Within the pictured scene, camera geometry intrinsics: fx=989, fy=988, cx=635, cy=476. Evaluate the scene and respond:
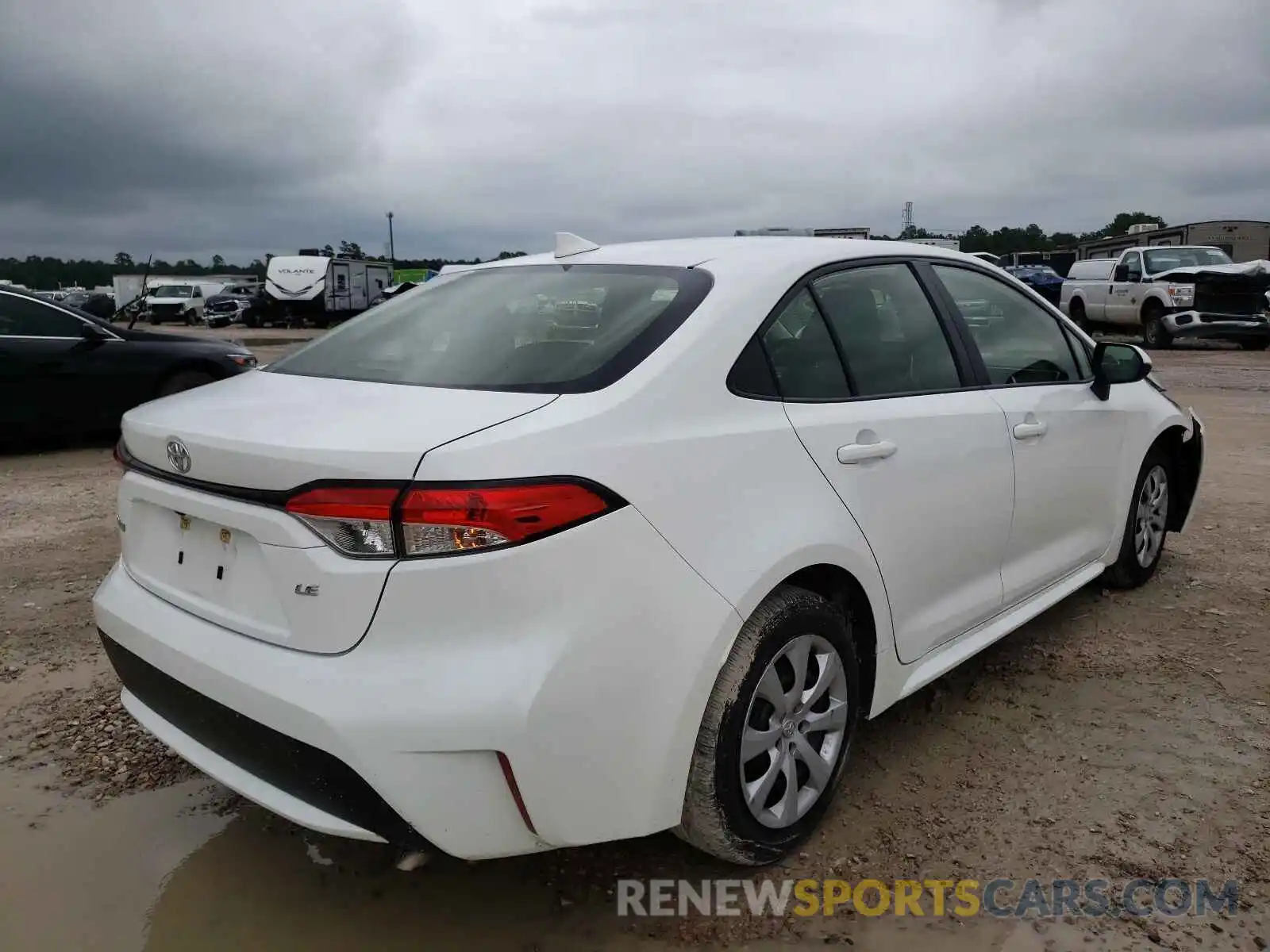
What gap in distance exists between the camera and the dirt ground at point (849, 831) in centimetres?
229

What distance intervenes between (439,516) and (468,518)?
0.18ft

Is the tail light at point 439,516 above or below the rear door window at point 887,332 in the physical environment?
below

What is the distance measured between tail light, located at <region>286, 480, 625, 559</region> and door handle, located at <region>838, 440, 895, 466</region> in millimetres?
871

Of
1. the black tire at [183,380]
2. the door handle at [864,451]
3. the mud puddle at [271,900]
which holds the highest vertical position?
the door handle at [864,451]

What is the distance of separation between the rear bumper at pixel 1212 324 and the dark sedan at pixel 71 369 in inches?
613

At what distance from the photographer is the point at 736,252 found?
2.80m

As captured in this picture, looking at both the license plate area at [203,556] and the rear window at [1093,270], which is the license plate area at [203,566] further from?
the rear window at [1093,270]

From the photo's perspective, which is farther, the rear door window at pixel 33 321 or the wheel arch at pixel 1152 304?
the wheel arch at pixel 1152 304

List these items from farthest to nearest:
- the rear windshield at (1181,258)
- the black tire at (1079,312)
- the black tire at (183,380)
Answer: the black tire at (1079,312) → the rear windshield at (1181,258) → the black tire at (183,380)

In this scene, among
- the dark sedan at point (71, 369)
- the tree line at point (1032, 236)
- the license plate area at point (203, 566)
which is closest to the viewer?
the license plate area at point (203, 566)

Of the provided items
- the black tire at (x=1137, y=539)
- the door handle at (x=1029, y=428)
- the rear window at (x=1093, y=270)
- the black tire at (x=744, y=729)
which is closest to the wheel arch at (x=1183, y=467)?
the black tire at (x=1137, y=539)

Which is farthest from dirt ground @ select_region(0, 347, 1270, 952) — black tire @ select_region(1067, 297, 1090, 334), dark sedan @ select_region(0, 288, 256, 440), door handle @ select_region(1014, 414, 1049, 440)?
black tire @ select_region(1067, 297, 1090, 334)

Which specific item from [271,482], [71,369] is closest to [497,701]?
[271,482]

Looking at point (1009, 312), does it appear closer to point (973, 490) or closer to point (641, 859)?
point (973, 490)
